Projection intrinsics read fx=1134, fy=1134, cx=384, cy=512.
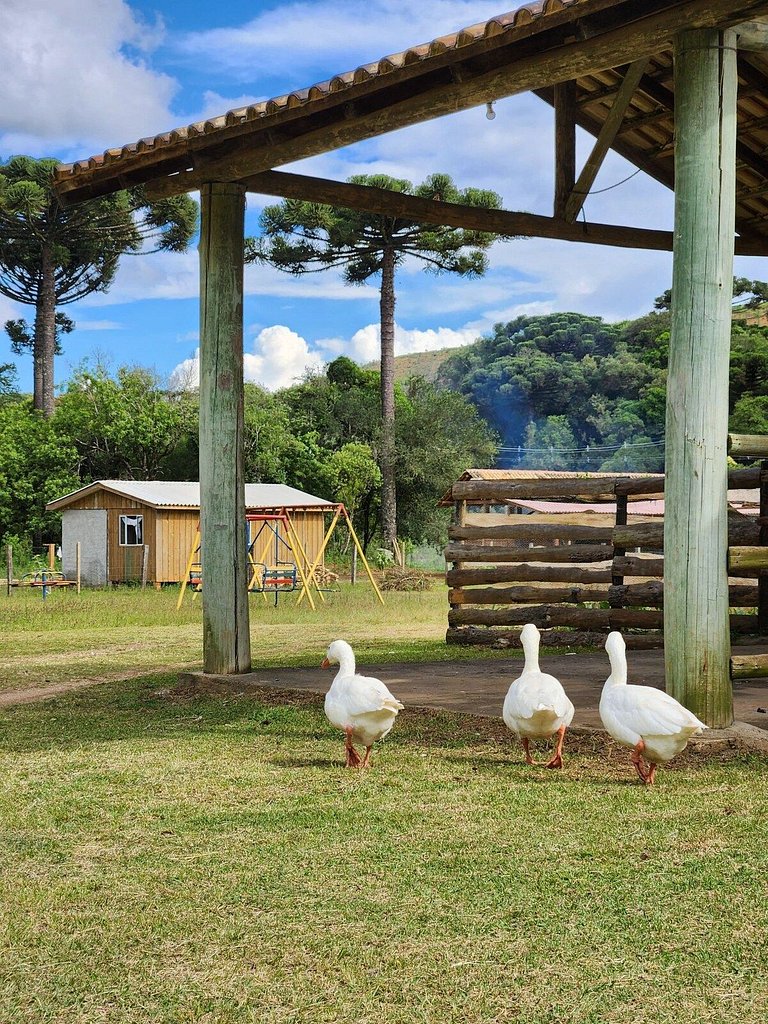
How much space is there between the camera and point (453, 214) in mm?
11039

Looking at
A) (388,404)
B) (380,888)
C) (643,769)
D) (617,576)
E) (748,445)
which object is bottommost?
(380,888)

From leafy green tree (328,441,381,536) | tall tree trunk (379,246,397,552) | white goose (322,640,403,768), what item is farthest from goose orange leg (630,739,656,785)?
leafy green tree (328,441,381,536)

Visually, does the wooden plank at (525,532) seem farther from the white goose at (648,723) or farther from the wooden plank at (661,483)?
the white goose at (648,723)

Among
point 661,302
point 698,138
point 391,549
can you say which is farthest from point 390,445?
point 698,138

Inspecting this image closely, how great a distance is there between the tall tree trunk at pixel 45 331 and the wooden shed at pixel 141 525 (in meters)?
10.3

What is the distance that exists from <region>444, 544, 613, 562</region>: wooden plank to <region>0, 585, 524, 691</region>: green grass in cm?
120

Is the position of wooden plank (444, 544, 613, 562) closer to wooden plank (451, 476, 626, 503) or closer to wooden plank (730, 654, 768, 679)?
wooden plank (451, 476, 626, 503)

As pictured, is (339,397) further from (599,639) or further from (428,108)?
(428,108)

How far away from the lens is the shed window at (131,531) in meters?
35.8

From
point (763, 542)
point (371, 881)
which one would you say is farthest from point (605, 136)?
point (371, 881)

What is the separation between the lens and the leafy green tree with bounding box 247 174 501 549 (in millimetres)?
37531

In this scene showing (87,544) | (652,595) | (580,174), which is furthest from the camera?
(87,544)

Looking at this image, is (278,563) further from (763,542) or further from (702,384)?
(702,384)

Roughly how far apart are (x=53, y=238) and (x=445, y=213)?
126ft
